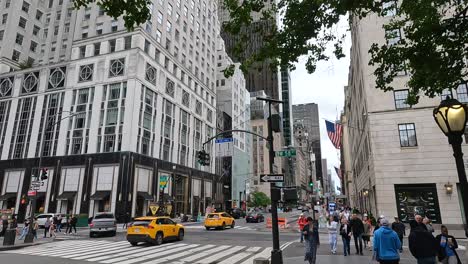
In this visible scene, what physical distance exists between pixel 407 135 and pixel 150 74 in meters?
38.4

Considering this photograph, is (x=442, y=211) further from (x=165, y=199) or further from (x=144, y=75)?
(x=144, y=75)

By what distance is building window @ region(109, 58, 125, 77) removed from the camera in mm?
49281

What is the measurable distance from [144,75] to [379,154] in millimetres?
35970

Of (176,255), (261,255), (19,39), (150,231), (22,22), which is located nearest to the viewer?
(261,255)

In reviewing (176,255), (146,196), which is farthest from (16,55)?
(176,255)

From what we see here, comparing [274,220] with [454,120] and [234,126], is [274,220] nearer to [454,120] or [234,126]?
[454,120]

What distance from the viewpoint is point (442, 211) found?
2745 centimetres

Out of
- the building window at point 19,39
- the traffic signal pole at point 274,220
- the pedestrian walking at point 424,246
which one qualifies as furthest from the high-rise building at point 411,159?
the building window at point 19,39

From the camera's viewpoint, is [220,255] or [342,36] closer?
[342,36]

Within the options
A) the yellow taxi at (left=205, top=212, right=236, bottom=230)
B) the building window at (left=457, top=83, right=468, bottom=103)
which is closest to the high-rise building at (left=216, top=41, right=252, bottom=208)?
the yellow taxi at (left=205, top=212, right=236, bottom=230)

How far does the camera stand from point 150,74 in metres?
51.9

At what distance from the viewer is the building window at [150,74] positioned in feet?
168

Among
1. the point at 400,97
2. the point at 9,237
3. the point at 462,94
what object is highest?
the point at 400,97

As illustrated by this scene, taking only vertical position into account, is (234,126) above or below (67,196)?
above
